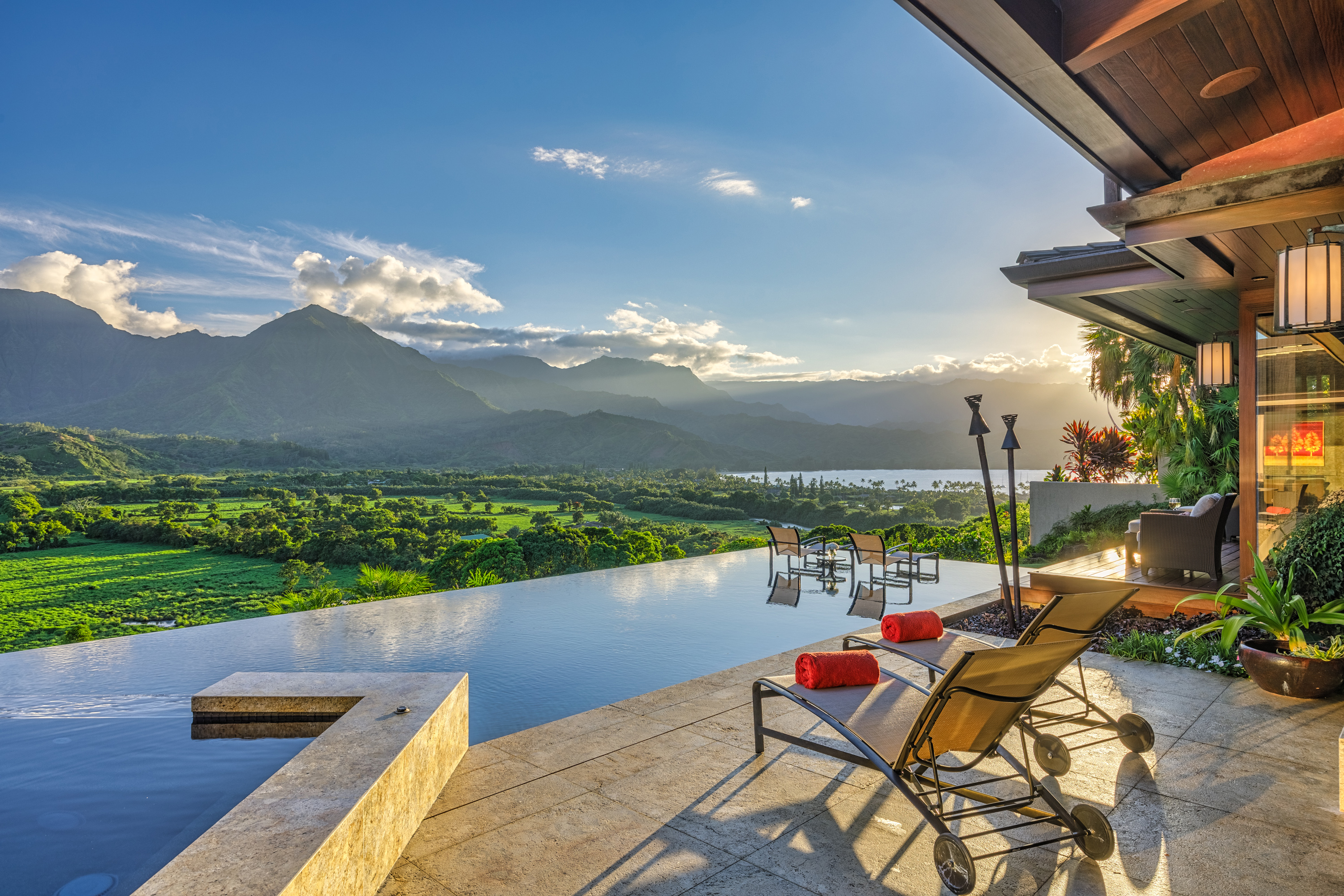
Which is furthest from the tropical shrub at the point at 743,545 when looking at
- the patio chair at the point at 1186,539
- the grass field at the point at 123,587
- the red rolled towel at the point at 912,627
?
the grass field at the point at 123,587

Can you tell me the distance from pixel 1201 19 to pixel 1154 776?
3.01 metres

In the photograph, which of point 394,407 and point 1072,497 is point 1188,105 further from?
point 394,407

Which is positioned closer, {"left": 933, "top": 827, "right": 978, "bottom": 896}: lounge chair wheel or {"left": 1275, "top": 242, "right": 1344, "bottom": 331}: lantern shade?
{"left": 933, "top": 827, "right": 978, "bottom": 896}: lounge chair wheel

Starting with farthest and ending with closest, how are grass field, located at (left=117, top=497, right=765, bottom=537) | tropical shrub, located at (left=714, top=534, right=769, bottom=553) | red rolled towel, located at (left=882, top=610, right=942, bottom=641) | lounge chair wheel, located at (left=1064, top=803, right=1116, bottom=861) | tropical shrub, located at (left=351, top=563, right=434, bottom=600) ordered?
grass field, located at (left=117, top=497, right=765, bottom=537) → tropical shrub, located at (left=714, top=534, right=769, bottom=553) → tropical shrub, located at (left=351, top=563, right=434, bottom=600) → red rolled towel, located at (left=882, top=610, right=942, bottom=641) → lounge chair wheel, located at (left=1064, top=803, right=1116, bottom=861)

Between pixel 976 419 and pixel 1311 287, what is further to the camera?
pixel 976 419

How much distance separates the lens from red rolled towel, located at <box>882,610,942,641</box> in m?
3.78

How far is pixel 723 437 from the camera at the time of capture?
35.3 meters

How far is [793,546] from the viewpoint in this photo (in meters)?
8.09

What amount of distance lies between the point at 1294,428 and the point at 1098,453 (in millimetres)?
9249

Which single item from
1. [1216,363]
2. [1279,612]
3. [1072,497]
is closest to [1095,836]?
[1279,612]

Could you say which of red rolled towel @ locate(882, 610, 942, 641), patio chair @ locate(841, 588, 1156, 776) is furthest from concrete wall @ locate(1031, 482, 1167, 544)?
patio chair @ locate(841, 588, 1156, 776)

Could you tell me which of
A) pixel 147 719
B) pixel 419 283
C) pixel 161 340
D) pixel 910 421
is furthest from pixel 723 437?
pixel 147 719

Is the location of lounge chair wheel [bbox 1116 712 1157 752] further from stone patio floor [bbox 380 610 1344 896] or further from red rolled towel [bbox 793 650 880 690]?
red rolled towel [bbox 793 650 880 690]

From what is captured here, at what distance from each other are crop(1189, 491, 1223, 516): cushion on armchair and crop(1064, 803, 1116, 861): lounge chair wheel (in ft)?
16.3
